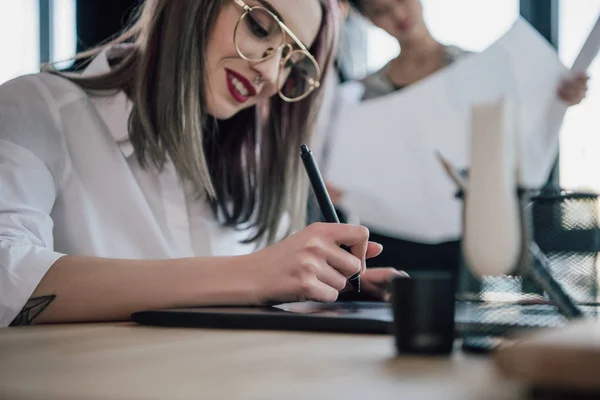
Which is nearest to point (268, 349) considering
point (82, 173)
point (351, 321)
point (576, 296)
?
point (351, 321)

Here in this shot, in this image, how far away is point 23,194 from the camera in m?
1.04

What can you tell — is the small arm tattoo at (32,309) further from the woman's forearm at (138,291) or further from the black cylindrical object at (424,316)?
the black cylindrical object at (424,316)

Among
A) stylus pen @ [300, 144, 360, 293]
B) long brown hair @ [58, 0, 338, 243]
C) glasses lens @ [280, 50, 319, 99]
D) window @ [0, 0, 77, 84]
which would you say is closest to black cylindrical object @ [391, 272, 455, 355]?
stylus pen @ [300, 144, 360, 293]

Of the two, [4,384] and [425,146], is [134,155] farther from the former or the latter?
[425,146]

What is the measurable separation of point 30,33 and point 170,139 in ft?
7.09

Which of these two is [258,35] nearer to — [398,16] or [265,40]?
[265,40]

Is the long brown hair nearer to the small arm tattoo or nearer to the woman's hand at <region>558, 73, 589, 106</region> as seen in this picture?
the small arm tattoo

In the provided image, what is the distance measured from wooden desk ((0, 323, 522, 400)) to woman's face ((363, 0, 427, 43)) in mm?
1983

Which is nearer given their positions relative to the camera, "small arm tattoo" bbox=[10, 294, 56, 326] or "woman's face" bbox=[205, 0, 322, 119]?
"small arm tattoo" bbox=[10, 294, 56, 326]

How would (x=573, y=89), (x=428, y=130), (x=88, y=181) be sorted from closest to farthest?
(x=88, y=181)
(x=573, y=89)
(x=428, y=130)

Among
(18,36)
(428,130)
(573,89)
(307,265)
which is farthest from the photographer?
(18,36)

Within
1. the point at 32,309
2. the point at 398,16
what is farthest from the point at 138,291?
the point at 398,16

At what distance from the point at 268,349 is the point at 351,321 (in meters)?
0.13

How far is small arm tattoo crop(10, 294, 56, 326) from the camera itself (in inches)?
32.5
